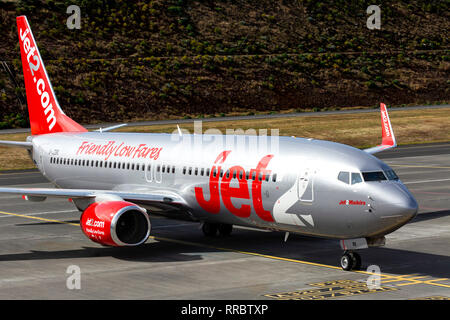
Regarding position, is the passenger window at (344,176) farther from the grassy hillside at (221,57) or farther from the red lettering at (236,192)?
the grassy hillside at (221,57)

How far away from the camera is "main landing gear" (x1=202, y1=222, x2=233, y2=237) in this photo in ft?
111

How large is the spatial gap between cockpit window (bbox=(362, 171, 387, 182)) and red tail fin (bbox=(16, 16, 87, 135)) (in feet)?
67.3

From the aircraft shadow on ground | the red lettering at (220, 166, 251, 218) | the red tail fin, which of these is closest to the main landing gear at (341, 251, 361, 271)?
the red lettering at (220, 166, 251, 218)

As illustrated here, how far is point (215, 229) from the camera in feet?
111

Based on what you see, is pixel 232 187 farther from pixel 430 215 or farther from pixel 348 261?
pixel 430 215

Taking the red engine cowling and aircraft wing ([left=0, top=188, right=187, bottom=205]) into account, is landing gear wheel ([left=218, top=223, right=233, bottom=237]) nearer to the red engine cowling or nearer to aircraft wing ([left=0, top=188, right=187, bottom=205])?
aircraft wing ([left=0, top=188, right=187, bottom=205])

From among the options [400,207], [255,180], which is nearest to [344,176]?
[400,207]

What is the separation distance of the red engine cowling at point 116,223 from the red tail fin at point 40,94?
1249cm

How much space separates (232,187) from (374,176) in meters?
5.90

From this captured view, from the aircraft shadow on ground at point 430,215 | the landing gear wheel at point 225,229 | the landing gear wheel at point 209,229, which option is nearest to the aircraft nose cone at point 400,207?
the landing gear wheel at point 225,229

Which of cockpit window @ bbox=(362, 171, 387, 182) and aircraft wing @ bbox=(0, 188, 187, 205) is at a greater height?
cockpit window @ bbox=(362, 171, 387, 182)

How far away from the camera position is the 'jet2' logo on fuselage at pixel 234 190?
27.7 metres

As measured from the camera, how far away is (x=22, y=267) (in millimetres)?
27875
